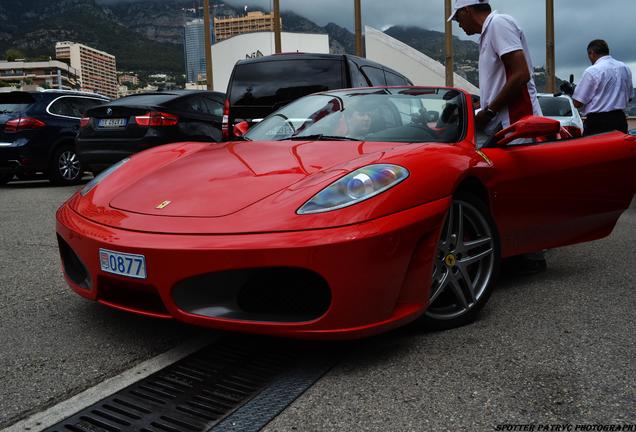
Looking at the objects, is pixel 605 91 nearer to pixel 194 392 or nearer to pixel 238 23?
pixel 194 392

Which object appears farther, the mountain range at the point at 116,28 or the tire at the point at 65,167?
the mountain range at the point at 116,28

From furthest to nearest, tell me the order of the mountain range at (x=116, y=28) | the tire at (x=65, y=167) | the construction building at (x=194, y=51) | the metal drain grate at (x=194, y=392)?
the mountain range at (x=116, y=28), the construction building at (x=194, y=51), the tire at (x=65, y=167), the metal drain grate at (x=194, y=392)

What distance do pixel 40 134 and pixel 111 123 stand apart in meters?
1.85

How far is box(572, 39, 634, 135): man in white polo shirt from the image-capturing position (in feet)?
21.1

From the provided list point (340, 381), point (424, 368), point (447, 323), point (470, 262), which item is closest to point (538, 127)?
point (470, 262)

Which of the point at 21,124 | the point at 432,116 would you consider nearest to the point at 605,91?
the point at 432,116

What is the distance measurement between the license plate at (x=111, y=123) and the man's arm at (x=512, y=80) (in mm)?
5519

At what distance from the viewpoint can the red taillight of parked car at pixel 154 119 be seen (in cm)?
798

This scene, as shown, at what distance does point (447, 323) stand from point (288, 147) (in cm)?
112

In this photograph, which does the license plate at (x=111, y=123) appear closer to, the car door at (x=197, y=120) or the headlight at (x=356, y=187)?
the car door at (x=197, y=120)

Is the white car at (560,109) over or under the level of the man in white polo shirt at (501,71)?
under

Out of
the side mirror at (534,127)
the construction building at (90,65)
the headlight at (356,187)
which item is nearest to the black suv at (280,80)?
the side mirror at (534,127)

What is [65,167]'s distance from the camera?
966 cm

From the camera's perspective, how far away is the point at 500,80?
3912mm
